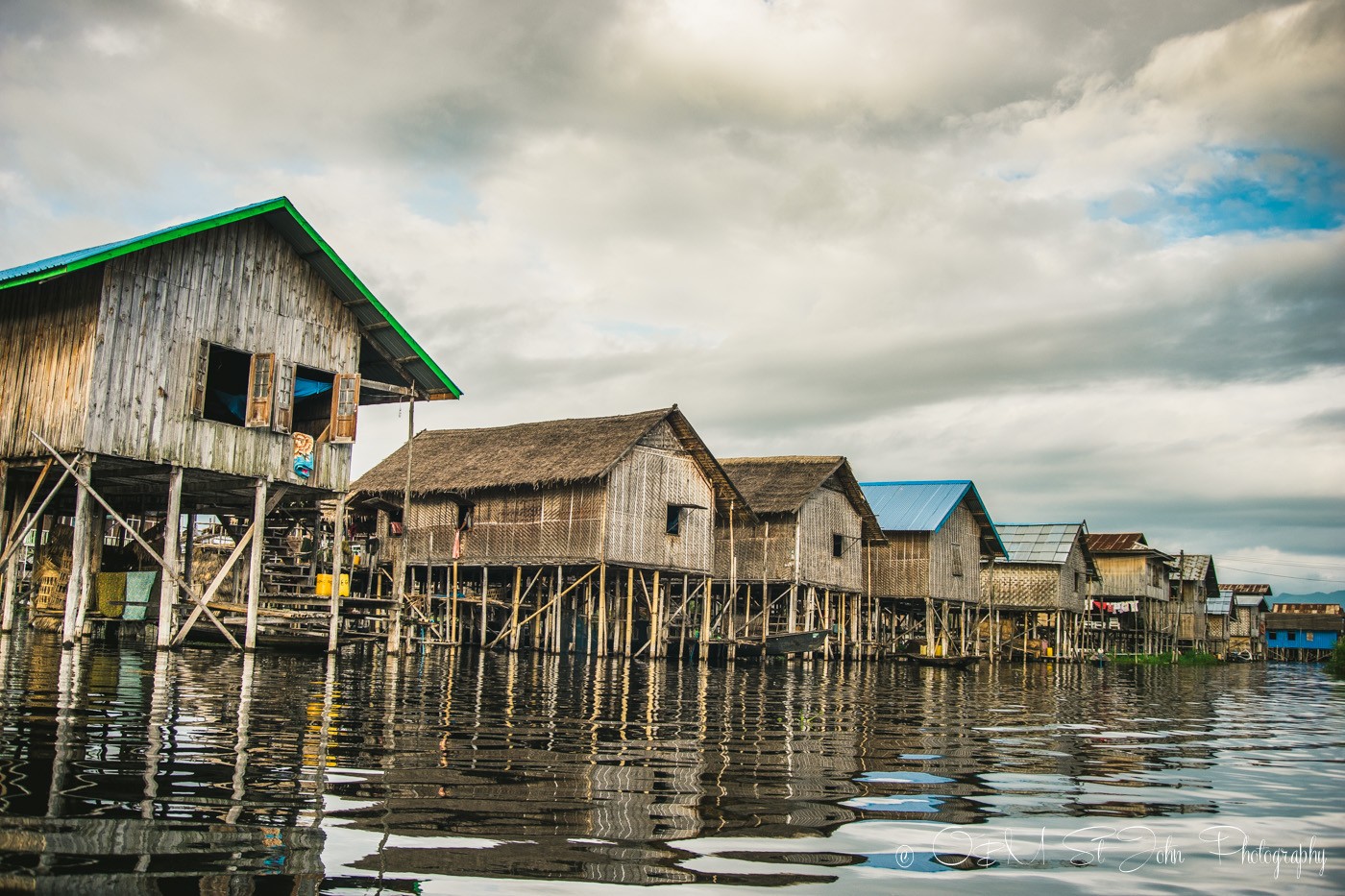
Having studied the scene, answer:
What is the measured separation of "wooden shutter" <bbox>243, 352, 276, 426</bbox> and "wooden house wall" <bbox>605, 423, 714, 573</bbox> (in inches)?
489

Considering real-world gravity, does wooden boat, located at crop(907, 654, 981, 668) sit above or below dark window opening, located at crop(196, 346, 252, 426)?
below

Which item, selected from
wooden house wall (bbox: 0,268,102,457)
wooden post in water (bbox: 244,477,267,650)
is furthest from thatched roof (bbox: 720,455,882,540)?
wooden house wall (bbox: 0,268,102,457)

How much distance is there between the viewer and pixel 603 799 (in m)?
5.36

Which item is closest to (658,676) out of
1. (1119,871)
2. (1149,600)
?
(1119,871)

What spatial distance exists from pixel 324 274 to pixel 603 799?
49.6 ft

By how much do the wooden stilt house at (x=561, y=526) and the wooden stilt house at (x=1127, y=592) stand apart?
2868 cm

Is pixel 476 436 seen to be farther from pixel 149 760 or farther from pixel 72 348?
pixel 149 760

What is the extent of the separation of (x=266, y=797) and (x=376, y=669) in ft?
38.9

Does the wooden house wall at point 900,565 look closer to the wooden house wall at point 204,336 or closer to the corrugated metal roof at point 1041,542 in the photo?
the corrugated metal roof at point 1041,542

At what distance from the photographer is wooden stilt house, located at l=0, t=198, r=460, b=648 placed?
1593 cm

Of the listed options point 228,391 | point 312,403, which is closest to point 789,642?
point 312,403

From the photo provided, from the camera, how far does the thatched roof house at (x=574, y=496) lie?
29.2m

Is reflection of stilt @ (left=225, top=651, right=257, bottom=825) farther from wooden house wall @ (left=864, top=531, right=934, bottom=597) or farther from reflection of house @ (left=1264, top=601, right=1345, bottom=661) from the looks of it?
reflection of house @ (left=1264, top=601, right=1345, bottom=661)

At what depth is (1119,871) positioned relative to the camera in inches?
176
